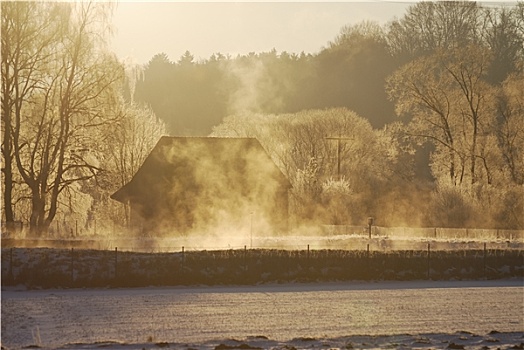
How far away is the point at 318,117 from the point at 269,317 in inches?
2430

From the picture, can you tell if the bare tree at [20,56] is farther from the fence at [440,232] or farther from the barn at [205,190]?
the fence at [440,232]

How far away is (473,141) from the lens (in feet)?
225

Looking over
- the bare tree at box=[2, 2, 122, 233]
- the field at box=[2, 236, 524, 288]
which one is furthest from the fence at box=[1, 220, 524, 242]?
the field at box=[2, 236, 524, 288]

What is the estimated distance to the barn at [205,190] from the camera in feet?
181

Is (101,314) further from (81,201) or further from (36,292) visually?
(81,201)

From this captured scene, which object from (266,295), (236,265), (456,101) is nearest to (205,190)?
(236,265)

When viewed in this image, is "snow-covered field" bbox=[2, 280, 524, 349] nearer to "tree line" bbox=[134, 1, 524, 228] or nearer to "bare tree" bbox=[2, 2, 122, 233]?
"bare tree" bbox=[2, 2, 122, 233]

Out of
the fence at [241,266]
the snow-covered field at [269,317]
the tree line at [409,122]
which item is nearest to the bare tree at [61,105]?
the fence at [241,266]

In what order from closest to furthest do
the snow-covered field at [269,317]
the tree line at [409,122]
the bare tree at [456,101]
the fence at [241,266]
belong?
the snow-covered field at [269,317], the fence at [241,266], the tree line at [409,122], the bare tree at [456,101]

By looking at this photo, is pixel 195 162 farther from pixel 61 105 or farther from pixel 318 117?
pixel 318 117

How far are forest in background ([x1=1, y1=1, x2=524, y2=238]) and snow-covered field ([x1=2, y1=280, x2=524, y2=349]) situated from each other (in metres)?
13.1

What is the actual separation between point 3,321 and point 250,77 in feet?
357

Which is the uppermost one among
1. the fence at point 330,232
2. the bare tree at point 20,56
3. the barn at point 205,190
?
the bare tree at point 20,56

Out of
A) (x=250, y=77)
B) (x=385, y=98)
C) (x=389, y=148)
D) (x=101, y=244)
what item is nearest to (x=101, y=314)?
(x=101, y=244)
